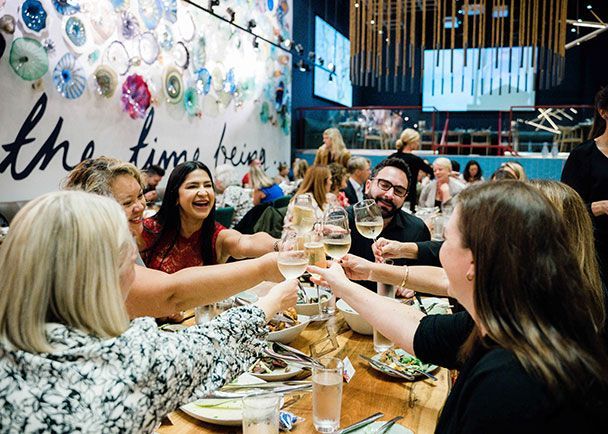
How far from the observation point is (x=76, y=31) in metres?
6.20

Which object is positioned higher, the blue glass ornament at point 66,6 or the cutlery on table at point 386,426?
the blue glass ornament at point 66,6

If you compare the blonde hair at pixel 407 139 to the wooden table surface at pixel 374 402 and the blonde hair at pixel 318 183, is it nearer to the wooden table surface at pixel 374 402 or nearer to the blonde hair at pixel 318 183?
the blonde hair at pixel 318 183

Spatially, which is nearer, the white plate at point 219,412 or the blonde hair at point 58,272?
the blonde hair at point 58,272

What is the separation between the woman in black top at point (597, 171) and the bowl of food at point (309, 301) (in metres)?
1.57

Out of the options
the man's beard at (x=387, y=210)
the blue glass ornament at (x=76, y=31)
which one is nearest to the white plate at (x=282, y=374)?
the man's beard at (x=387, y=210)

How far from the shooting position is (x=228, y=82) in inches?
389

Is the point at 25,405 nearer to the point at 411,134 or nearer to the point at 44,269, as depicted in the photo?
the point at 44,269

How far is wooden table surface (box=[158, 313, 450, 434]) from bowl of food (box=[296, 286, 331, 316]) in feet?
0.95

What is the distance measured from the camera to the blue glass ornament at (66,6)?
5.92 meters

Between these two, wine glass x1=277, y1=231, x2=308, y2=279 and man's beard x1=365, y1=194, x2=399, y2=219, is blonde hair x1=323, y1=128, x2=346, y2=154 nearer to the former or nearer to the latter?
man's beard x1=365, y1=194, x2=399, y2=219

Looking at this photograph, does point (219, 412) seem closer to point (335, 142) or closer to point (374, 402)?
point (374, 402)

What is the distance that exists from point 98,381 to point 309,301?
1.23 m

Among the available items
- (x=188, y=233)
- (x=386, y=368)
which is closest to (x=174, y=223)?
(x=188, y=233)

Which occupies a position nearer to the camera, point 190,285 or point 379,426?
point 379,426
